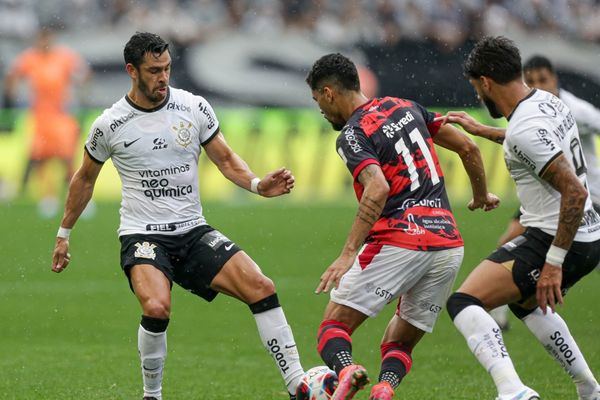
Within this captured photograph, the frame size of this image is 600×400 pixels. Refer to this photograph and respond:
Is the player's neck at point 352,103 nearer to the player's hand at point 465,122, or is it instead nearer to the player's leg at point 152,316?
the player's hand at point 465,122

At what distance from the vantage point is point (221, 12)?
79.3ft

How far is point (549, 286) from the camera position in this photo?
252 inches

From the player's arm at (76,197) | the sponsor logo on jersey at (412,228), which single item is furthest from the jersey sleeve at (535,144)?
the player's arm at (76,197)

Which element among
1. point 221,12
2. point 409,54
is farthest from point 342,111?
point 221,12

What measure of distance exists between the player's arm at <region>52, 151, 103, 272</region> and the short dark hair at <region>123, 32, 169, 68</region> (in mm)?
722

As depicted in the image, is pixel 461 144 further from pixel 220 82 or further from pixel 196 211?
pixel 220 82

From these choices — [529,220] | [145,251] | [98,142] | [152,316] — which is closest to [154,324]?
[152,316]

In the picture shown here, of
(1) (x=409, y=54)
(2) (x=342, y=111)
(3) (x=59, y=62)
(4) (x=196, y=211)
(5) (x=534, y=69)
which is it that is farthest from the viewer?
(1) (x=409, y=54)

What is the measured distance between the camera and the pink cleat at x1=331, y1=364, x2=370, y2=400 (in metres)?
6.38

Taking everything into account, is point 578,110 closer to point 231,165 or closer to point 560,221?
point 231,165

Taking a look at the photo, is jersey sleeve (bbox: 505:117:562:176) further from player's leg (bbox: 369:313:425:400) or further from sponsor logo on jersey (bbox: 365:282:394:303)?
player's leg (bbox: 369:313:425:400)

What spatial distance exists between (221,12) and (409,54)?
4.33 metres

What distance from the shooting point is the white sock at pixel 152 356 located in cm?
719

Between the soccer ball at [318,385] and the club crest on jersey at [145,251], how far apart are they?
1.28 meters
